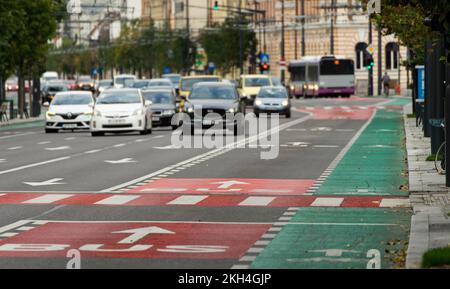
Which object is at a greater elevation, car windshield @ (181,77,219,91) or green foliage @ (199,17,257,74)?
green foliage @ (199,17,257,74)

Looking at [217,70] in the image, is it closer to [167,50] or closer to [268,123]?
[167,50]

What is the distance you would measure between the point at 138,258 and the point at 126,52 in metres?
173

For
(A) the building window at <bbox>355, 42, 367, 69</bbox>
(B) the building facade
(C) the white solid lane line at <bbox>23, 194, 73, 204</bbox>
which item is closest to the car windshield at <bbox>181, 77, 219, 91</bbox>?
(C) the white solid lane line at <bbox>23, 194, 73, 204</bbox>

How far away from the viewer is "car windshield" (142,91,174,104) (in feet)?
195

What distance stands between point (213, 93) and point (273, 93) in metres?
20.1

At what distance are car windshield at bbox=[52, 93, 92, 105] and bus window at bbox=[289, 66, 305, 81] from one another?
197 ft

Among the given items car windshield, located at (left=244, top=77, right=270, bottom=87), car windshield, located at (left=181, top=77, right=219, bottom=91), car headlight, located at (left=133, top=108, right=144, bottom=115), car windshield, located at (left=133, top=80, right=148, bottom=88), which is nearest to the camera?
car headlight, located at (left=133, top=108, right=144, bottom=115)

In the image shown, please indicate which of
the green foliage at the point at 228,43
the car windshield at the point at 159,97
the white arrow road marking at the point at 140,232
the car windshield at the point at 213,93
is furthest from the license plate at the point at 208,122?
the green foliage at the point at 228,43

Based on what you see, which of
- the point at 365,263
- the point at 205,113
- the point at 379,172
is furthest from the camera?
the point at 205,113

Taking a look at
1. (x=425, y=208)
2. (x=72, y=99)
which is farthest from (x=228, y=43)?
(x=425, y=208)

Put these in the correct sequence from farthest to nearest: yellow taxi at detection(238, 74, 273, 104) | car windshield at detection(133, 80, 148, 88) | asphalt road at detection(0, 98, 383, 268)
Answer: yellow taxi at detection(238, 74, 273, 104)
car windshield at detection(133, 80, 148, 88)
asphalt road at detection(0, 98, 383, 268)

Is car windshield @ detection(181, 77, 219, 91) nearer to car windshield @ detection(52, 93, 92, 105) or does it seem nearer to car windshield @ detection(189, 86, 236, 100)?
car windshield @ detection(52, 93, 92, 105)
